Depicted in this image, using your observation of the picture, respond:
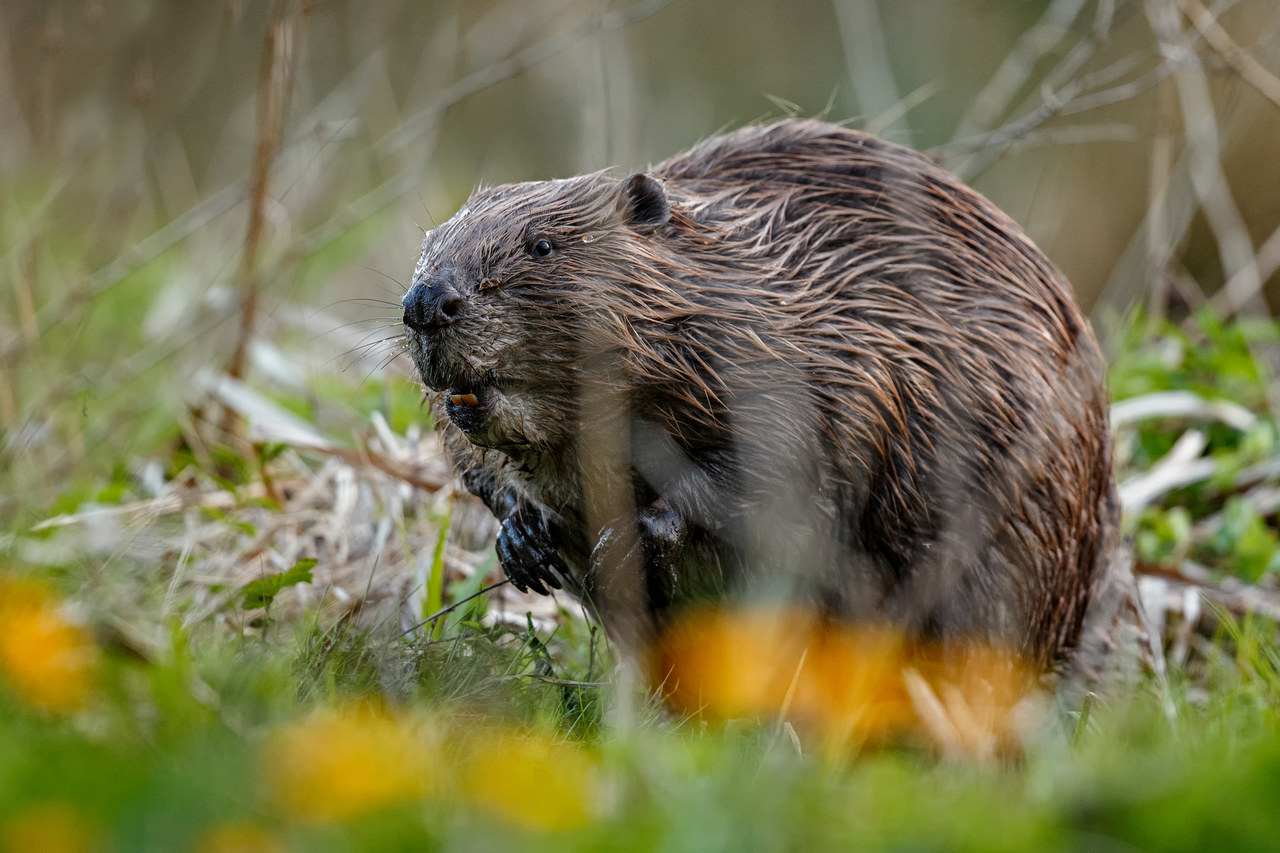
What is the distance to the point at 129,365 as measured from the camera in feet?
13.8

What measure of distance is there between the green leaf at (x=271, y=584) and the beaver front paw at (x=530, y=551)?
0.44 m

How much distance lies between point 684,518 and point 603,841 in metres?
1.53

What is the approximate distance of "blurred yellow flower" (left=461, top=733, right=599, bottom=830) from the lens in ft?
4.78

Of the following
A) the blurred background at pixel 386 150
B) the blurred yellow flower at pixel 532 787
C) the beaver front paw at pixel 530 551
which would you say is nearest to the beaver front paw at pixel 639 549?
the beaver front paw at pixel 530 551

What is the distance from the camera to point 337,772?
4.69 ft

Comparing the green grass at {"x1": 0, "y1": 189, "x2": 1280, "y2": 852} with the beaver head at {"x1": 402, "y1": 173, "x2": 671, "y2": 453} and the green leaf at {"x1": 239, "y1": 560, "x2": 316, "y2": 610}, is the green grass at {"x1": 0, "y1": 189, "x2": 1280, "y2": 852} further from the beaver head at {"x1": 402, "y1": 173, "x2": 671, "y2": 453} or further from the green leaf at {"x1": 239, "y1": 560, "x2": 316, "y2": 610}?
the beaver head at {"x1": 402, "y1": 173, "x2": 671, "y2": 453}

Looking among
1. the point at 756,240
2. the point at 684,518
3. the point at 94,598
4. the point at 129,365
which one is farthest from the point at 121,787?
the point at 129,365

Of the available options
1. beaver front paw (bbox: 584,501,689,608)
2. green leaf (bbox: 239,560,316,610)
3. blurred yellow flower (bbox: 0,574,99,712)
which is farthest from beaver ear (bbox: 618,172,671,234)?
blurred yellow flower (bbox: 0,574,99,712)

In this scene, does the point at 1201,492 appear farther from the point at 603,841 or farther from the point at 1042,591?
the point at 603,841

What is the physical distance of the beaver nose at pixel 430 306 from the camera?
8.68 feet

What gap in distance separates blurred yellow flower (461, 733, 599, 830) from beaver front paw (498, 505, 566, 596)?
110 centimetres

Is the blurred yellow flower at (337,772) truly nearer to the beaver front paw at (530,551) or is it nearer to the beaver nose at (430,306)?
the beaver nose at (430,306)

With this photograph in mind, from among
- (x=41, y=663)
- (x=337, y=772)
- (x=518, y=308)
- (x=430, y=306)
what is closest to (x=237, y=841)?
(x=337, y=772)

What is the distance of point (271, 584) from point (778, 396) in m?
1.16
